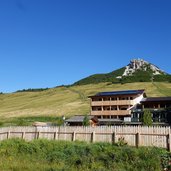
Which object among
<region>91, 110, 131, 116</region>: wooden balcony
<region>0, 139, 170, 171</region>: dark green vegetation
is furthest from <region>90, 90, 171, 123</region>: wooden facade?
<region>0, 139, 170, 171</region>: dark green vegetation

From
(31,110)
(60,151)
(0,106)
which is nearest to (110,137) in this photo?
(60,151)

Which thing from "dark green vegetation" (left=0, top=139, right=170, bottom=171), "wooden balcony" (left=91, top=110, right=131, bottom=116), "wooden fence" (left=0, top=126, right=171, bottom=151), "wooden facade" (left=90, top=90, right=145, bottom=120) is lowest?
"dark green vegetation" (left=0, top=139, right=170, bottom=171)

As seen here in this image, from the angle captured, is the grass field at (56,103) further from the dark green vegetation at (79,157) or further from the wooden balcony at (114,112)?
the dark green vegetation at (79,157)

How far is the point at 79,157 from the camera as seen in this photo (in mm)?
23438

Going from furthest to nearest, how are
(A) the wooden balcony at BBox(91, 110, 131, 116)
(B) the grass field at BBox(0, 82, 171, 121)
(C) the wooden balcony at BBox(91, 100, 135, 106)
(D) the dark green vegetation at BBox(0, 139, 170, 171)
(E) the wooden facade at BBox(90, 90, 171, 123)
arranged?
1. (B) the grass field at BBox(0, 82, 171, 121)
2. (C) the wooden balcony at BBox(91, 100, 135, 106)
3. (A) the wooden balcony at BBox(91, 110, 131, 116)
4. (E) the wooden facade at BBox(90, 90, 171, 123)
5. (D) the dark green vegetation at BBox(0, 139, 170, 171)

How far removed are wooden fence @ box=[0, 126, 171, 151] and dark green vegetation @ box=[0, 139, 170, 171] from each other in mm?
2155

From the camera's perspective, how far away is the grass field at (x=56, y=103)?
10641 cm

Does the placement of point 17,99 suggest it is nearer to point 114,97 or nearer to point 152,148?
point 114,97

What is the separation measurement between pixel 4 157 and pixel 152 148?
35.0 feet

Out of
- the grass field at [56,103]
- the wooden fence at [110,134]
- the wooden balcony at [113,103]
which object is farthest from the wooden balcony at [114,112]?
the wooden fence at [110,134]

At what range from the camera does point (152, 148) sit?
902 inches

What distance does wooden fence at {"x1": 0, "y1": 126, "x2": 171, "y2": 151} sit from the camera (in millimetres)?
25000

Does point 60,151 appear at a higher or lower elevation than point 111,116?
lower

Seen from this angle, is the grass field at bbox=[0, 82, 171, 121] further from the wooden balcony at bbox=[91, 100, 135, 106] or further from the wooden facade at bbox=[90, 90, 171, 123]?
the wooden facade at bbox=[90, 90, 171, 123]
